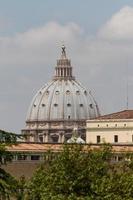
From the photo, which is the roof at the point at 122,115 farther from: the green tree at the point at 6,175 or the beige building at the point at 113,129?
the green tree at the point at 6,175

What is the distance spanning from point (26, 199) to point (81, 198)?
589 centimetres

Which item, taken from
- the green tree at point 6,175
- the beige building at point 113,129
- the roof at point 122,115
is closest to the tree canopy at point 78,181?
the green tree at point 6,175

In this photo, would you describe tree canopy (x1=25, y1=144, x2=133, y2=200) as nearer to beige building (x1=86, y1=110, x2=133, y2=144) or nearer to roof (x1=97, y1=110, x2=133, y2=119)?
beige building (x1=86, y1=110, x2=133, y2=144)

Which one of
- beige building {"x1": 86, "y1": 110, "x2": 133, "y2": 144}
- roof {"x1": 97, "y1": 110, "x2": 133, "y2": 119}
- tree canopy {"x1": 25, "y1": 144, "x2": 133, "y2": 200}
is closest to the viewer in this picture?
tree canopy {"x1": 25, "y1": 144, "x2": 133, "y2": 200}

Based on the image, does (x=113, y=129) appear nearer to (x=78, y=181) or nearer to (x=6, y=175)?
(x=78, y=181)

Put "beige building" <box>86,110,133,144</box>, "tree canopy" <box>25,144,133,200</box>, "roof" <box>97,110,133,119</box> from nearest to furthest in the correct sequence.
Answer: "tree canopy" <box>25,144,133,200</box>, "beige building" <box>86,110,133,144</box>, "roof" <box>97,110,133,119</box>

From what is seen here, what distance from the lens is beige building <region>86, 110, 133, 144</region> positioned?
13062 centimetres

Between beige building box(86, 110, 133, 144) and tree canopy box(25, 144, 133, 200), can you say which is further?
beige building box(86, 110, 133, 144)

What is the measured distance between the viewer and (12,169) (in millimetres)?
81375

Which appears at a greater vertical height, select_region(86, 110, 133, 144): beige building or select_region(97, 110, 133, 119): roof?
select_region(97, 110, 133, 119): roof

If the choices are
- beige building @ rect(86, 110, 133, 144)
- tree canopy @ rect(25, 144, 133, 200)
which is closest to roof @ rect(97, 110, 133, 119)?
beige building @ rect(86, 110, 133, 144)

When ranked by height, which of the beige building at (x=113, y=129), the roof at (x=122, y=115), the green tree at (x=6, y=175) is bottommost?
the green tree at (x=6, y=175)

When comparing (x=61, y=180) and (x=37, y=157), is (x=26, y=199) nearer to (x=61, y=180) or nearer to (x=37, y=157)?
(x=61, y=180)

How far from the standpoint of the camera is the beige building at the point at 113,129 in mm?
130625
